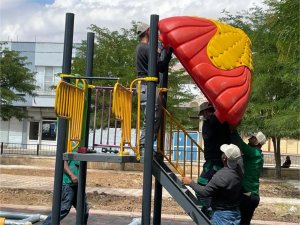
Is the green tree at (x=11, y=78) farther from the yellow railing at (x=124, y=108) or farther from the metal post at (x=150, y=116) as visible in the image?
the metal post at (x=150, y=116)

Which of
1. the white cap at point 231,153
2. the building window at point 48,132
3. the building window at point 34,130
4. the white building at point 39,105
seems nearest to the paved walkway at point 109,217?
the white cap at point 231,153

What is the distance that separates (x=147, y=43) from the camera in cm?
503

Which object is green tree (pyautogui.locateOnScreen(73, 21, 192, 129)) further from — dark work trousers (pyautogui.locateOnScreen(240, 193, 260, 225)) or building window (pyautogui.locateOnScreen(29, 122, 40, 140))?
building window (pyautogui.locateOnScreen(29, 122, 40, 140))

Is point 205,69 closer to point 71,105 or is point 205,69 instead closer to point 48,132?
point 71,105

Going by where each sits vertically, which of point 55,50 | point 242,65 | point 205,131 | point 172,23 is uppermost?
point 55,50

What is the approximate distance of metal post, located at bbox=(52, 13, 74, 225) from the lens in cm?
481

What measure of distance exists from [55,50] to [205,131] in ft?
121

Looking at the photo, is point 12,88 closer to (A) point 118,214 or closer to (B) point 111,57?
(B) point 111,57

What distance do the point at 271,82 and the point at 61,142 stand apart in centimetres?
1116

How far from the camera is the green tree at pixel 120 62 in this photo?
2085 centimetres

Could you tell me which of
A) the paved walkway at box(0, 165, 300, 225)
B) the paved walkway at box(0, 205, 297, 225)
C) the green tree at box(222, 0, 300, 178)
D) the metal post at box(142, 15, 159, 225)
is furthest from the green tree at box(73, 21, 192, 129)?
the metal post at box(142, 15, 159, 225)

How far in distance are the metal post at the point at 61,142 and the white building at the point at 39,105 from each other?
35.6 m

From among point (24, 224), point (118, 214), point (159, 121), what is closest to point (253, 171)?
point (159, 121)

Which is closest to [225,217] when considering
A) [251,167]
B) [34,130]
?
[251,167]
